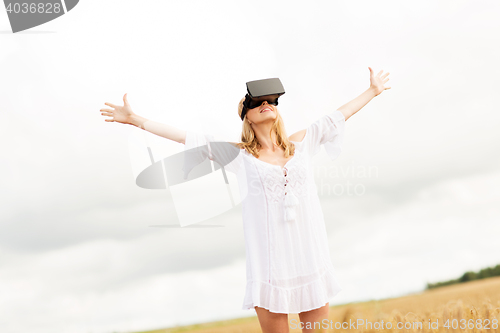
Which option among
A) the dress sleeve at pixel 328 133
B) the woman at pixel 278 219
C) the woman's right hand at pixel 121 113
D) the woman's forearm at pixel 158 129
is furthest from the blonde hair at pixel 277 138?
the woman's right hand at pixel 121 113

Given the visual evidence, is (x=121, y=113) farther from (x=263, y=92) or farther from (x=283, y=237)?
(x=283, y=237)

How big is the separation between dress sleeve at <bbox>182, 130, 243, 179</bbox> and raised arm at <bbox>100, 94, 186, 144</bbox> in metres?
0.10

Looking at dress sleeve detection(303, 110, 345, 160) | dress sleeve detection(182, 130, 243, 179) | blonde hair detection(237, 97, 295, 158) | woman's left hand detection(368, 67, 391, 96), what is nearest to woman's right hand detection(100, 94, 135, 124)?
dress sleeve detection(182, 130, 243, 179)

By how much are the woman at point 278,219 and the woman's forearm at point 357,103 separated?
169 mm

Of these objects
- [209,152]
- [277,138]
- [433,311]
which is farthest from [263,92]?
[433,311]

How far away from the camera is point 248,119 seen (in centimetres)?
395

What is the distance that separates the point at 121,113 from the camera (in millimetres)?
3799

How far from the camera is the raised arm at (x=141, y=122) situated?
3.78 meters

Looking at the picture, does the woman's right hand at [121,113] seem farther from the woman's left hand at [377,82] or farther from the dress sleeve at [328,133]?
the woman's left hand at [377,82]

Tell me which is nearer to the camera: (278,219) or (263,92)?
(278,219)

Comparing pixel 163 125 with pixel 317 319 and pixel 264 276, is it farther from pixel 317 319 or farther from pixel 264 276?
pixel 317 319

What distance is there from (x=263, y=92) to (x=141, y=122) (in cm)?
110

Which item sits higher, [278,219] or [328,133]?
[328,133]

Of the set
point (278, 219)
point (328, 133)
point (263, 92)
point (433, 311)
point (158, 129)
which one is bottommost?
point (433, 311)
